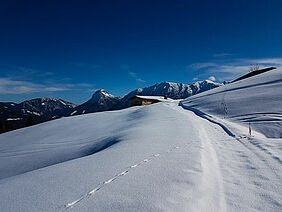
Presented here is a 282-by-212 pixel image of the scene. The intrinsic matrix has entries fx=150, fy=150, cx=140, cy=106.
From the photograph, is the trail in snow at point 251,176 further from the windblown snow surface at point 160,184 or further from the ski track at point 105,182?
the ski track at point 105,182

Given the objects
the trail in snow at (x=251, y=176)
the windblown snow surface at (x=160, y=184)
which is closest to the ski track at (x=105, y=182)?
the windblown snow surface at (x=160, y=184)

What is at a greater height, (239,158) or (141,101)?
(141,101)

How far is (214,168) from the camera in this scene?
9.49ft

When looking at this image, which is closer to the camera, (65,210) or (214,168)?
(65,210)

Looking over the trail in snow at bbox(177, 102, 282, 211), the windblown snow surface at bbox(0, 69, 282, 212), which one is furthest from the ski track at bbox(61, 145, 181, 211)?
the trail in snow at bbox(177, 102, 282, 211)

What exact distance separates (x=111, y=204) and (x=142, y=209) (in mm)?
364

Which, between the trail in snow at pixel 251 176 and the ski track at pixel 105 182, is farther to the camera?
the trail in snow at pixel 251 176

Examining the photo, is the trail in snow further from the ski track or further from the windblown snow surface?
the ski track

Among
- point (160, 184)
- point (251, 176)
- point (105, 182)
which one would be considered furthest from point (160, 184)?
point (251, 176)

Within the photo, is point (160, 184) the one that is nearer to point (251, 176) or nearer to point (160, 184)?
point (160, 184)

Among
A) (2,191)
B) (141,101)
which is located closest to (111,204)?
(2,191)

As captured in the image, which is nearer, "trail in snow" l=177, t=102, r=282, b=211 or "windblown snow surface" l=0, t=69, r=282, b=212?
"windblown snow surface" l=0, t=69, r=282, b=212

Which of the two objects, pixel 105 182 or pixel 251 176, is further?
pixel 251 176

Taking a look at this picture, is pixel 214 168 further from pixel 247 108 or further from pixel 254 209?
pixel 247 108
